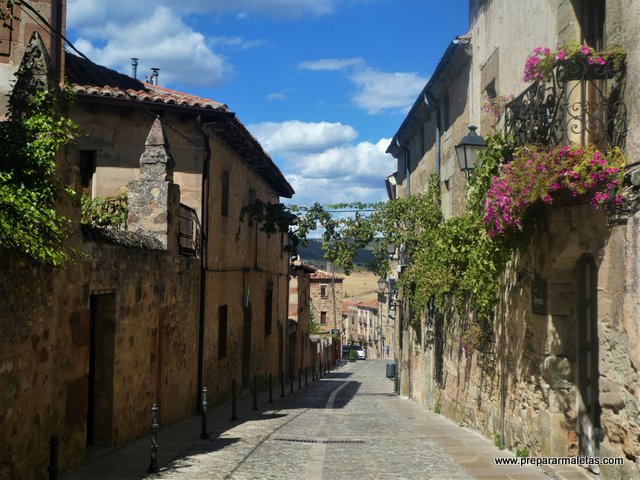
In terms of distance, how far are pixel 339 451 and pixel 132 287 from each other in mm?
3900

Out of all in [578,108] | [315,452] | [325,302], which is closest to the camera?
[578,108]

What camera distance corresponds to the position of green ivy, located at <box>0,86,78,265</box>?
657cm

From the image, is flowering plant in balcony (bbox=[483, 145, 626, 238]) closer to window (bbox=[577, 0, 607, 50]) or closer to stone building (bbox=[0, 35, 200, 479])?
window (bbox=[577, 0, 607, 50])

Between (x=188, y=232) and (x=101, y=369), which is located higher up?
(x=188, y=232)

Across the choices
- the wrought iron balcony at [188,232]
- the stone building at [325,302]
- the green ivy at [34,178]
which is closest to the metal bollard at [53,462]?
the green ivy at [34,178]

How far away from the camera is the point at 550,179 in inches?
280

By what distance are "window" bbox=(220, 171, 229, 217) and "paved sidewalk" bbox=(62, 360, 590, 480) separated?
16.5 feet

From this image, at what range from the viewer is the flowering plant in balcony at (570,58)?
21.9 ft

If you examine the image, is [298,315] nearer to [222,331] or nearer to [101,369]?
[222,331]

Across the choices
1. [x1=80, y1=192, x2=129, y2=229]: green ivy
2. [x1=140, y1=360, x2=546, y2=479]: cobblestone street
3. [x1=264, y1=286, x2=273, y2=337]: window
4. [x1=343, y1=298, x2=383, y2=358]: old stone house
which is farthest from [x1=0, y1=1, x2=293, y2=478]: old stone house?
[x1=343, y1=298, x2=383, y2=358]: old stone house

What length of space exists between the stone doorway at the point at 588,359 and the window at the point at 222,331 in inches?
395

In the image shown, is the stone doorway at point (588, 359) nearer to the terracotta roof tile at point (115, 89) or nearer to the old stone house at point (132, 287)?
the old stone house at point (132, 287)

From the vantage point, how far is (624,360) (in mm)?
6625

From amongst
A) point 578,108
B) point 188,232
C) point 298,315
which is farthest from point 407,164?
point 578,108
